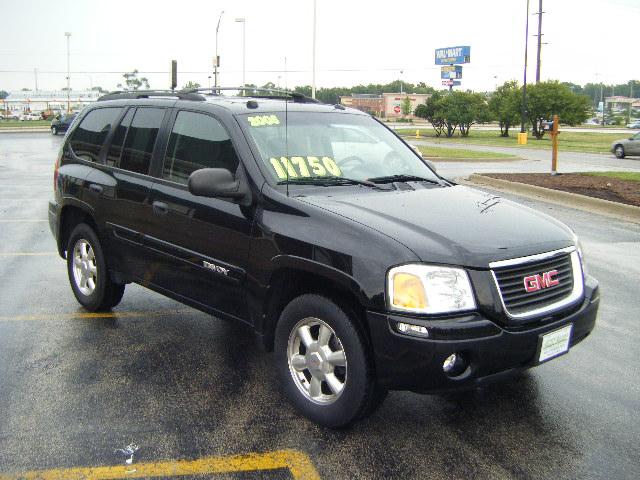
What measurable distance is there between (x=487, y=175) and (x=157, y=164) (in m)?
13.5

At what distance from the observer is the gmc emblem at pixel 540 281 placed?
139 inches

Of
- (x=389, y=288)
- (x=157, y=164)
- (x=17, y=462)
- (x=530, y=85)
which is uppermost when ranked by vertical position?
(x=530, y=85)

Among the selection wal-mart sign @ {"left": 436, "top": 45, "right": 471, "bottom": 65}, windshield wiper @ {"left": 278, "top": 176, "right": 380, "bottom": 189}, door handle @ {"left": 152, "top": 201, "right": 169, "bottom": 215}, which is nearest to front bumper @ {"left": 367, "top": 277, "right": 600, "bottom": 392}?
windshield wiper @ {"left": 278, "top": 176, "right": 380, "bottom": 189}

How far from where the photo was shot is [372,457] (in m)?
3.44

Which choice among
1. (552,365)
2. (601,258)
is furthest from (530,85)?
(552,365)

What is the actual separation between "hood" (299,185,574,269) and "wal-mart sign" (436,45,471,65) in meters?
79.7

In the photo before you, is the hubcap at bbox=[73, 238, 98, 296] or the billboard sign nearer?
the hubcap at bbox=[73, 238, 98, 296]

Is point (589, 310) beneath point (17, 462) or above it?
above

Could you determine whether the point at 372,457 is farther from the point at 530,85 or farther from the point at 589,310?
the point at 530,85

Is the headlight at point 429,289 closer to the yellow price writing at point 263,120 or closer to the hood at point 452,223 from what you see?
the hood at point 452,223

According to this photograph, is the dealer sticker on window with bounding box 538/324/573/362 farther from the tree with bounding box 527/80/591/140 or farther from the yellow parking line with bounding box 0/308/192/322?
the tree with bounding box 527/80/591/140

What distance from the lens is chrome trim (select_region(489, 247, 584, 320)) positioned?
340 cm

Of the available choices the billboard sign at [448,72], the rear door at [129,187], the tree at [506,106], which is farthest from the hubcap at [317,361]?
the billboard sign at [448,72]

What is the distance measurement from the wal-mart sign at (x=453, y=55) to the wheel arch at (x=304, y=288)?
80390 millimetres
